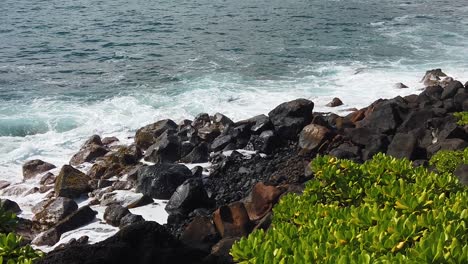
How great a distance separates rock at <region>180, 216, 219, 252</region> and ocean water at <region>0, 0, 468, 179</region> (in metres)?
7.20

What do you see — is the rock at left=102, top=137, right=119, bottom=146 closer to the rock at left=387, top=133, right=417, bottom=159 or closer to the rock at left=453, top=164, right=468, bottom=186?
the rock at left=387, top=133, right=417, bottom=159

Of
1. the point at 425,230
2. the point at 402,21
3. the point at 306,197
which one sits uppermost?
the point at 425,230

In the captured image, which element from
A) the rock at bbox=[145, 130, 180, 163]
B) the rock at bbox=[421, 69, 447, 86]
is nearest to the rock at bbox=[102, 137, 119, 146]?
the rock at bbox=[145, 130, 180, 163]

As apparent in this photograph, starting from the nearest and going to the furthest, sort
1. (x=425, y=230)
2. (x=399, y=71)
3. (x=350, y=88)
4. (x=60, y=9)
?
1. (x=425, y=230)
2. (x=350, y=88)
3. (x=399, y=71)
4. (x=60, y=9)

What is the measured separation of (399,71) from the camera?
22.1 meters

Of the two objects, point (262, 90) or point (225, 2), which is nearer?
point (262, 90)

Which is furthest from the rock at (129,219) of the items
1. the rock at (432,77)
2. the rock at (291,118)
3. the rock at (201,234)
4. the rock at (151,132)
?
the rock at (432,77)

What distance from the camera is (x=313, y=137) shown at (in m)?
12.7

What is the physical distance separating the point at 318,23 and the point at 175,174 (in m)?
22.3

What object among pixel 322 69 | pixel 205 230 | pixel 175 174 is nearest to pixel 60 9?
pixel 322 69

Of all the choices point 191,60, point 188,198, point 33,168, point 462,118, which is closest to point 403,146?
point 462,118

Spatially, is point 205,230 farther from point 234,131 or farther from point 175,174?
point 234,131

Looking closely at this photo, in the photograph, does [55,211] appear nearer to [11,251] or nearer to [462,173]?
[11,251]

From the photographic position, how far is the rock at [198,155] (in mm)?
13789
